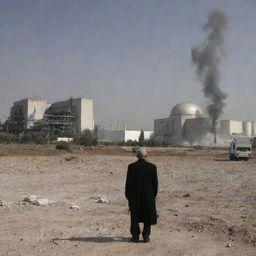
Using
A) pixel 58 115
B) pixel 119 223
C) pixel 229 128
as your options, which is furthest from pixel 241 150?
pixel 58 115

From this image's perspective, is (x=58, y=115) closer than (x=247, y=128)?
Yes

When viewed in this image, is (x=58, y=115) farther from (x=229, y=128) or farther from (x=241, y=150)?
(x=241, y=150)

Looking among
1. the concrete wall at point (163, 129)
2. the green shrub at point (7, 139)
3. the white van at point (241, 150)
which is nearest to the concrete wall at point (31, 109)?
the green shrub at point (7, 139)

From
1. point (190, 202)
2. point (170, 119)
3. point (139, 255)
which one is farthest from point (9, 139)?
point (139, 255)

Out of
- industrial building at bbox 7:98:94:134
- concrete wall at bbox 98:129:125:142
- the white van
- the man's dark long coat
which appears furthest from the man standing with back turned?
concrete wall at bbox 98:129:125:142

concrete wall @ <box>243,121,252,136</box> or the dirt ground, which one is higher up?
concrete wall @ <box>243,121,252,136</box>

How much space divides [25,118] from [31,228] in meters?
90.3

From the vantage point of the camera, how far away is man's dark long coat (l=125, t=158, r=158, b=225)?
7.41 metres

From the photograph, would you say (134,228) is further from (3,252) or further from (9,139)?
(9,139)

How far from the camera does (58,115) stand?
95.7m

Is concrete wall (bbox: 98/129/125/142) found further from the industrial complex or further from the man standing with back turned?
the man standing with back turned

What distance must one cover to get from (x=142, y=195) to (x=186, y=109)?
97384mm

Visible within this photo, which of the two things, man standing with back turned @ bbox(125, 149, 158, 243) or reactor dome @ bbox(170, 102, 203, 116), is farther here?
reactor dome @ bbox(170, 102, 203, 116)

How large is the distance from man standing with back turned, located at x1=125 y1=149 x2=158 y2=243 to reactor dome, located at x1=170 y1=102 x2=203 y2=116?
9634 cm
